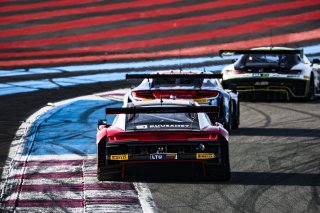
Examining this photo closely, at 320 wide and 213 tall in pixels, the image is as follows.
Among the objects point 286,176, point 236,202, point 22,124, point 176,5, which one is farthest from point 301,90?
point 176,5

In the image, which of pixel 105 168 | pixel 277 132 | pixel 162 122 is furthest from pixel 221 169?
pixel 277 132

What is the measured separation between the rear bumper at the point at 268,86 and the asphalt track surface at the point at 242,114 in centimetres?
27

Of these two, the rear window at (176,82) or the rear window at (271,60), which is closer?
the rear window at (176,82)

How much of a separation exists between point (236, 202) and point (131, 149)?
1504mm

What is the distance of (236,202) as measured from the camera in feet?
30.7

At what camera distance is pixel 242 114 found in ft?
57.1

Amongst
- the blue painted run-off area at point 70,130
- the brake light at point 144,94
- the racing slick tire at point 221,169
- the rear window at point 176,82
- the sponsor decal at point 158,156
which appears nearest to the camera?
the sponsor decal at point 158,156

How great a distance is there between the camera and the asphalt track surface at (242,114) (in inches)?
379

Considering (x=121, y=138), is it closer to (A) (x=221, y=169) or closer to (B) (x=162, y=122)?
(B) (x=162, y=122)

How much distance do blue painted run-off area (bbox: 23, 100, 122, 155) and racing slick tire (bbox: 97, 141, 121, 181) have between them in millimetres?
2273

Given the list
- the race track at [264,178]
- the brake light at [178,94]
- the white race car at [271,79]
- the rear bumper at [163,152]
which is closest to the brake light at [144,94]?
the brake light at [178,94]

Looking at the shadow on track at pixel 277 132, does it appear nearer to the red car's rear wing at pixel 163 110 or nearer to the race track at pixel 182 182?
the race track at pixel 182 182

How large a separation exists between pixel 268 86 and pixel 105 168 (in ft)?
30.6

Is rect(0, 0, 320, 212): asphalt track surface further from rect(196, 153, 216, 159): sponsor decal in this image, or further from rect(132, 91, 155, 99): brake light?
rect(132, 91, 155, 99): brake light
